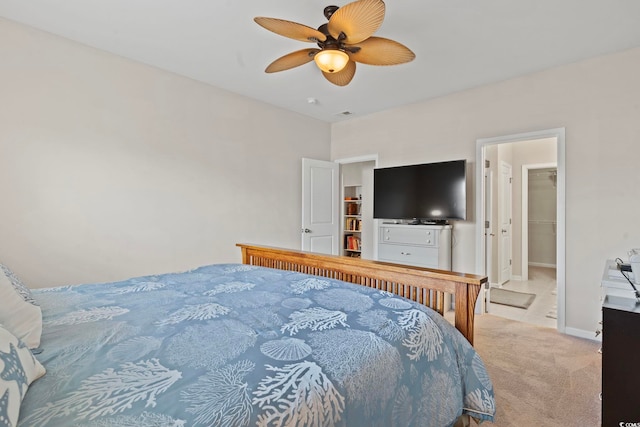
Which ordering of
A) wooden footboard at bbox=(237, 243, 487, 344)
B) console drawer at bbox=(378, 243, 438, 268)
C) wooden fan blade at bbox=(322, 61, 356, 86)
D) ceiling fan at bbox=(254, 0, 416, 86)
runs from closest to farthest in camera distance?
wooden footboard at bbox=(237, 243, 487, 344), ceiling fan at bbox=(254, 0, 416, 86), wooden fan blade at bbox=(322, 61, 356, 86), console drawer at bbox=(378, 243, 438, 268)

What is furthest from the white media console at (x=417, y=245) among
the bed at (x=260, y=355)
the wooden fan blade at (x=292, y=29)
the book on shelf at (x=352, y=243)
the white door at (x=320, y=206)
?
the wooden fan blade at (x=292, y=29)

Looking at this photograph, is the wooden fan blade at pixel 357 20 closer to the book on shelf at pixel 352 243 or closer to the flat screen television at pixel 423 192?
the flat screen television at pixel 423 192

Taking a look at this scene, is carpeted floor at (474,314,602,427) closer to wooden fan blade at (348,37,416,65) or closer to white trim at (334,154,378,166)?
wooden fan blade at (348,37,416,65)

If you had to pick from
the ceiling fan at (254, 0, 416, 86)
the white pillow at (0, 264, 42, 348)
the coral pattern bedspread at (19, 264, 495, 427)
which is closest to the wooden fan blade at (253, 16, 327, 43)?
the ceiling fan at (254, 0, 416, 86)

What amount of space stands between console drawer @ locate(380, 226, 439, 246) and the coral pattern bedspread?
2.26 metres

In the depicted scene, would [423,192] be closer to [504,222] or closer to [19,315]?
[504,222]

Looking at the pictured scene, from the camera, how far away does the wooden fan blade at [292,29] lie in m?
1.84

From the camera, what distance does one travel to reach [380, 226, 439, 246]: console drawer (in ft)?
12.4

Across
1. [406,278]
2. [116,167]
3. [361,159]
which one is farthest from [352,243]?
[406,278]

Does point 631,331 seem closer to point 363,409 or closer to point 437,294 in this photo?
point 437,294

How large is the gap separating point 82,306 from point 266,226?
2.75 meters

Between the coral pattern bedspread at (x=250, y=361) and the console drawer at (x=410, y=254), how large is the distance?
7.39 feet

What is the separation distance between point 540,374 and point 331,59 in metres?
2.69

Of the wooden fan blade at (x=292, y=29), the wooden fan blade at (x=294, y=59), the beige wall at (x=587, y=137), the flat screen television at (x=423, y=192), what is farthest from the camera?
the flat screen television at (x=423, y=192)
